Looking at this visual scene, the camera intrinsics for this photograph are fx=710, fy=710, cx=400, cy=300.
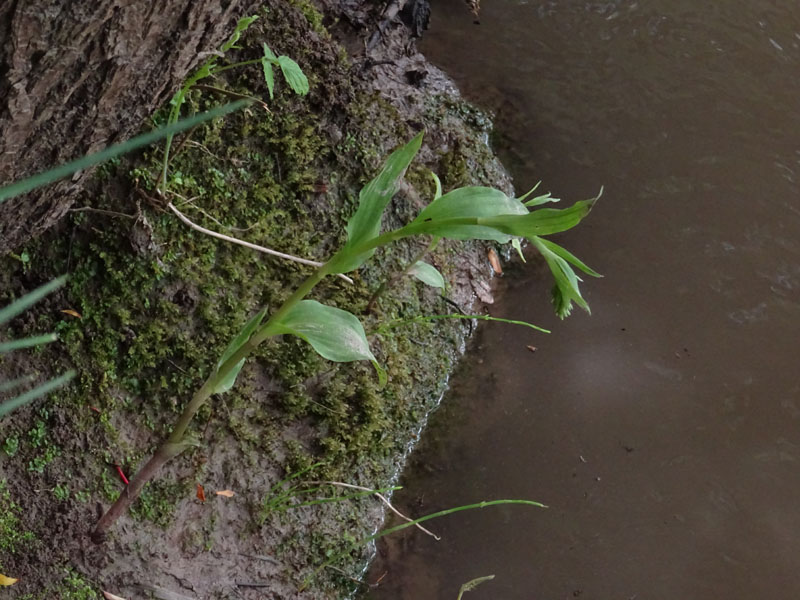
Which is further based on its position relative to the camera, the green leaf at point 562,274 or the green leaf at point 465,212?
the green leaf at point 562,274

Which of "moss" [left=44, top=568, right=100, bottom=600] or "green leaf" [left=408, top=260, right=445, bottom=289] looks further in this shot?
"green leaf" [left=408, top=260, right=445, bottom=289]

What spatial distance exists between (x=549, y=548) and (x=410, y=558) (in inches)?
16.2

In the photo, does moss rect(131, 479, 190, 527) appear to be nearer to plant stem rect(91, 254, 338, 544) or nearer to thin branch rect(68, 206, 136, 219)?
plant stem rect(91, 254, 338, 544)

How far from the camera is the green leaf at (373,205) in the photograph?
1.27 m

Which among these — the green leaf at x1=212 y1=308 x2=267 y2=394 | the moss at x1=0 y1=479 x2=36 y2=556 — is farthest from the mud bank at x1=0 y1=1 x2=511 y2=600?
the green leaf at x1=212 y1=308 x2=267 y2=394

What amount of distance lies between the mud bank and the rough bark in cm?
35

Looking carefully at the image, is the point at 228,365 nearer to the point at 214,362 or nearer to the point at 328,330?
the point at 328,330

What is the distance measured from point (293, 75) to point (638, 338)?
1.48m

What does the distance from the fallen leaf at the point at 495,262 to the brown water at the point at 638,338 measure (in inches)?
3.6

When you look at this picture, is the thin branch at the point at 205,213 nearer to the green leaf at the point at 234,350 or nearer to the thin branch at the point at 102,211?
the thin branch at the point at 102,211

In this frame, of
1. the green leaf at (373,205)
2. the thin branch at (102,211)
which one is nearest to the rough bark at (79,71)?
the thin branch at (102,211)

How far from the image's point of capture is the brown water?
209cm

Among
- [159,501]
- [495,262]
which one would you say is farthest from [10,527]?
[495,262]

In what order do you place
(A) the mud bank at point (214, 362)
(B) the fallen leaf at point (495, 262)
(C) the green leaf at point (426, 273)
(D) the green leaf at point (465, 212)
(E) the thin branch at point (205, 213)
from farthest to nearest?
(B) the fallen leaf at point (495, 262) → (C) the green leaf at point (426, 273) → (E) the thin branch at point (205, 213) → (A) the mud bank at point (214, 362) → (D) the green leaf at point (465, 212)
